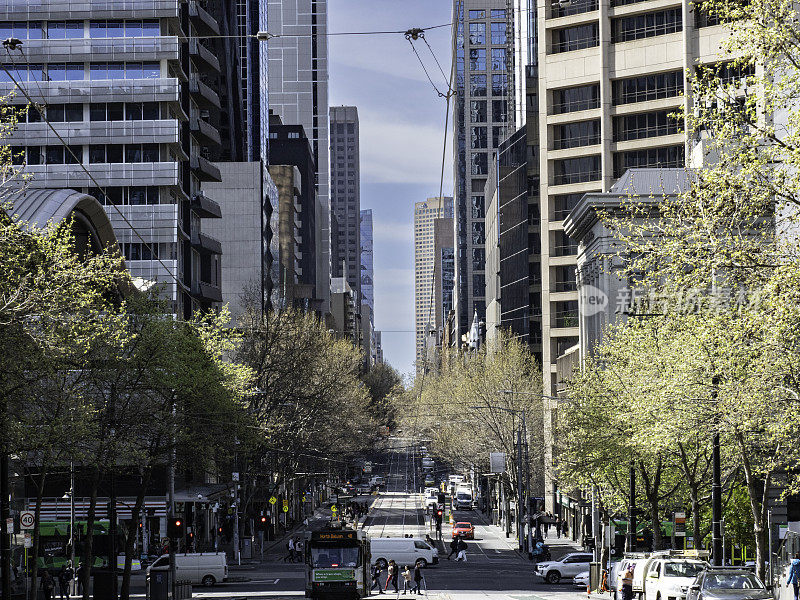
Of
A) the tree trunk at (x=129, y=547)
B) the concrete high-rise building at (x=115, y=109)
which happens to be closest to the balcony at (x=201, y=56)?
the concrete high-rise building at (x=115, y=109)

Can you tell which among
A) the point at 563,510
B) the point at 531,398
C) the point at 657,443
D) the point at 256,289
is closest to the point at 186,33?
the point at 256,289

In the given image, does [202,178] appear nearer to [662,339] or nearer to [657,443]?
[662,339]

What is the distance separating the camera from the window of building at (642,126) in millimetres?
85125

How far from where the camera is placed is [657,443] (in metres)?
34.6

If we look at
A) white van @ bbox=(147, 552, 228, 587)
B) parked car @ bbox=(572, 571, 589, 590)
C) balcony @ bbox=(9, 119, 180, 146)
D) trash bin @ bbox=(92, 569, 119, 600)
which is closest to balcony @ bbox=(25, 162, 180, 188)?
balcony @ bbox=(9, 119, 180, 146)

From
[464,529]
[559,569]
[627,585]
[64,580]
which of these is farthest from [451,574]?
[464,529]

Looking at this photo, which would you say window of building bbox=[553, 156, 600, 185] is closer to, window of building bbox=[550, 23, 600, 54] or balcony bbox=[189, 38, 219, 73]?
window of building bbox=[550, 23, 600, 54]

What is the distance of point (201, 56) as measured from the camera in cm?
9181

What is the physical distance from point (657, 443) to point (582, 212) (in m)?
37.2

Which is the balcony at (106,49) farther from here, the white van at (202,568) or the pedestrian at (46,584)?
the pedestrian at (46,584)

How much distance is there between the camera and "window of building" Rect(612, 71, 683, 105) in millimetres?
84000

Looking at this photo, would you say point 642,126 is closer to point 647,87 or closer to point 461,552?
point 647,87

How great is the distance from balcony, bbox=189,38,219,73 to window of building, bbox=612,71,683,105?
31.1m

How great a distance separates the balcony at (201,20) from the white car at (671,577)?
2554 inches
